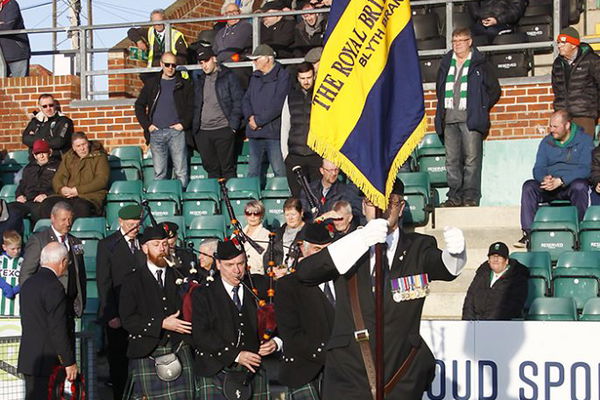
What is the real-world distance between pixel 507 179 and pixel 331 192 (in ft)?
9.89

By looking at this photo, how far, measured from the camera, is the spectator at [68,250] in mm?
12500

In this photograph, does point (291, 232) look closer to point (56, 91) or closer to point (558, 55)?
point (558, 55)

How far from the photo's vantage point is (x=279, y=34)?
57.7 ft

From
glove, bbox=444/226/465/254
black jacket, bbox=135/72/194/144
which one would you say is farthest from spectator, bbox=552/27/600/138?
glove, bbox=444/226/465/254

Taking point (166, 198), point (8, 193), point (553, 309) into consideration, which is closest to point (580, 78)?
point (553, 309)

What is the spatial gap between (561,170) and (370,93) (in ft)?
21.8

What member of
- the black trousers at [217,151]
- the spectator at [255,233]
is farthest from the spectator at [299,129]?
the spectator at [255,233]

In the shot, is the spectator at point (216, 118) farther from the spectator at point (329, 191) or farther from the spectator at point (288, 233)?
the spectator at point (288, 233)

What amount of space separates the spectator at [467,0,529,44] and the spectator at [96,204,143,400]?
6.21 meters

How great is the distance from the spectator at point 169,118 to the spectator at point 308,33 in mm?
1745

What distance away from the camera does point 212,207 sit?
15.6m

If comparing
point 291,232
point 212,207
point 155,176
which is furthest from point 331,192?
point 155,176

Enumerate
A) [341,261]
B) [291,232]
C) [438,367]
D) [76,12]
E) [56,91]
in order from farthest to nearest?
[76,12] < [56,91] < [291,232] < [438,367] < [341,261]

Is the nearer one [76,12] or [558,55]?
[558,55]
